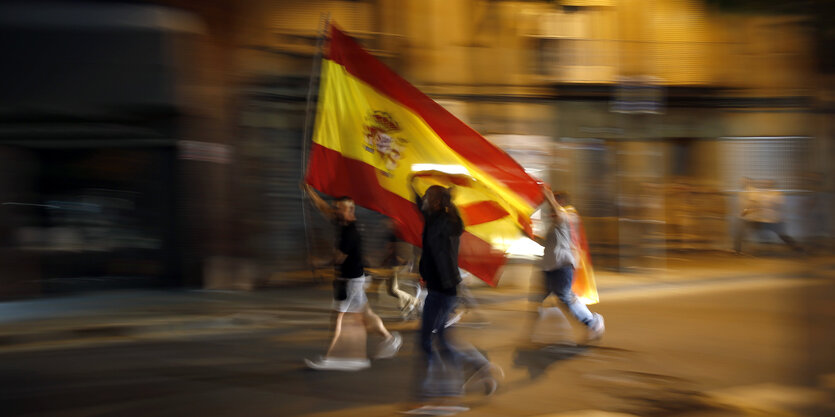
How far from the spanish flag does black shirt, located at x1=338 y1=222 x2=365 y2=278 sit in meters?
0.57

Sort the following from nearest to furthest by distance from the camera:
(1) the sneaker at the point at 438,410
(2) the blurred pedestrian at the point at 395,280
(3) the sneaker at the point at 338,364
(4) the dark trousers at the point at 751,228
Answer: (1) the sneaker at the point at 438,410 < (3) the sneaker at the point at 338,364 < (2) the blurred pedestrian at the point at 395,280 < (4) the dark trousers at the point at 751,228

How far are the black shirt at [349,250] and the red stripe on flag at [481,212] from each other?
3.53 ft

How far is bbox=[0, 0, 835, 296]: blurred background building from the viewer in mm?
11141

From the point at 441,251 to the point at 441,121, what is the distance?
1.09 m

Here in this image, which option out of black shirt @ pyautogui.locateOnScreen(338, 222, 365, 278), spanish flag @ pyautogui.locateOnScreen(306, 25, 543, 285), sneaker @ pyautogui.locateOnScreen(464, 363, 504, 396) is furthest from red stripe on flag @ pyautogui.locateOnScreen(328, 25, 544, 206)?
sneaker @ pyautogui.locateOnScreen(464, 363, 504, 396)

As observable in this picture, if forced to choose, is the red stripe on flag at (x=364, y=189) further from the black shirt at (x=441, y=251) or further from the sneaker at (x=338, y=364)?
the sneaker at (x=338, y=364)

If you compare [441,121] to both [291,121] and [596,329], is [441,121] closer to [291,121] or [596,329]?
[596,329]

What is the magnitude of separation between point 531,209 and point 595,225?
332 inches

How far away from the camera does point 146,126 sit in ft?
38.0

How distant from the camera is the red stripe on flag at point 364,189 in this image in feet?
21.8

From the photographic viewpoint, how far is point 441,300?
20.2 ft

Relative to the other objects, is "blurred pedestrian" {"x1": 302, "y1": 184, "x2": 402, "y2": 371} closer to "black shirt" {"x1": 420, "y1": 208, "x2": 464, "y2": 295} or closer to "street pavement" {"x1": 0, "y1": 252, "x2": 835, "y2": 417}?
"street pavement" {"x1": 0, "y1": 252, "x2": 835, "y2": 417}

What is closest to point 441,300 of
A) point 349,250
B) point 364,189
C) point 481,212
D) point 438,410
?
point 438,410

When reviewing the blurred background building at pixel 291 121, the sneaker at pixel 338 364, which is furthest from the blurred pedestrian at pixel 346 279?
the blurred background building at pixel 291 121
